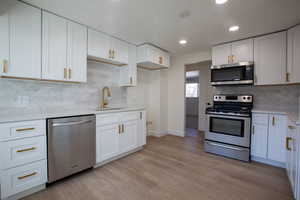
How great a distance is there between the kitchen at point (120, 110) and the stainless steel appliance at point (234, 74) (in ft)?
0.06

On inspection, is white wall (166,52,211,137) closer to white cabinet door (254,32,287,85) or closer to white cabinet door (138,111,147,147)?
white cabinet door (138,111,147,147)

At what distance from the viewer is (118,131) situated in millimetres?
2701

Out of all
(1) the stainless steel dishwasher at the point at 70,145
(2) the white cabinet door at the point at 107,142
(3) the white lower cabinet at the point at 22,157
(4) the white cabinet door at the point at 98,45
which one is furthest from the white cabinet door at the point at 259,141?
(3) the white lower cabinet at the point at 22,157

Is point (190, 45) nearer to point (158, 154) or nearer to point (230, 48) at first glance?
point (230, 48)

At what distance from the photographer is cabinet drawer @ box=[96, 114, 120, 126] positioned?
238 centimetres

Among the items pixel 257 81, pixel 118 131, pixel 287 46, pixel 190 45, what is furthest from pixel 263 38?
pixel 118 131

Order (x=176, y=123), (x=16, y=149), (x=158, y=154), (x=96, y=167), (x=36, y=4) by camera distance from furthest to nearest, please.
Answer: (x=176, y=123) < (x=158, y=154) < (x=96, y=167) < (x=36, y=4) < (x=16, y=149)

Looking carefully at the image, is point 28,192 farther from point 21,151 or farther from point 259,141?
point 259,141

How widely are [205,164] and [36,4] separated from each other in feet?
11.9

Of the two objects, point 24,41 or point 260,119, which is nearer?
point 24,41

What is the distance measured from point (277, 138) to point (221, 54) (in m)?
1.96

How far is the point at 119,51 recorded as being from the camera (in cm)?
296

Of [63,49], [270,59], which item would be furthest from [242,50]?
[63,49]

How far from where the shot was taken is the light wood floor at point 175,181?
175 cm
